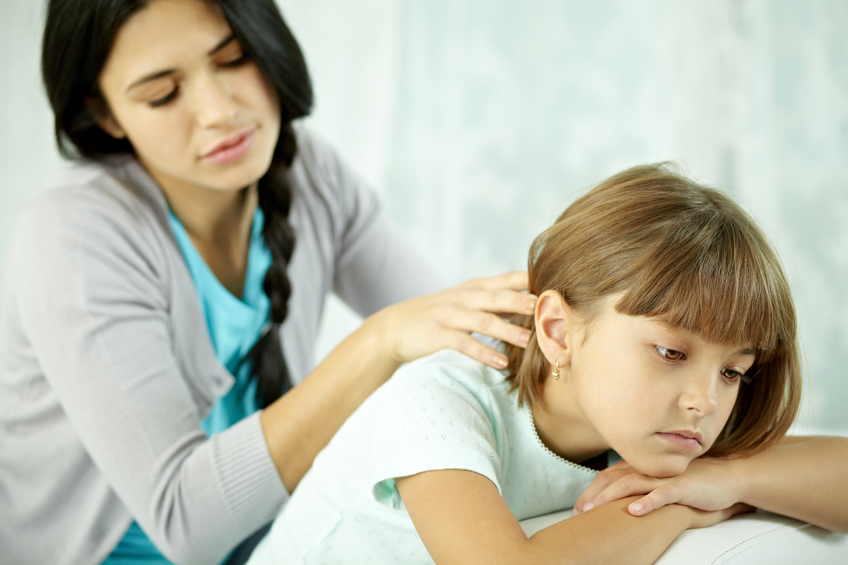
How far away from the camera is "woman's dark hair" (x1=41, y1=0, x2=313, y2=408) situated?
1.06 metres

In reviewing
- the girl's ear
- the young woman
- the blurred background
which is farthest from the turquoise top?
the blurred background

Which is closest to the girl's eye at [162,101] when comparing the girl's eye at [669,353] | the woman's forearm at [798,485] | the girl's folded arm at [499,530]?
the girl's folded arm at [499,530]

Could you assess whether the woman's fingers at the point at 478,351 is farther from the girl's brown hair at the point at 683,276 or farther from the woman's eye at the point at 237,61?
the woman's eye at the point at 237,61

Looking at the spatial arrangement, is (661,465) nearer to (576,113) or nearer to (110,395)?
(110,395)

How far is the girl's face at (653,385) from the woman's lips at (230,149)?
0.62 meters

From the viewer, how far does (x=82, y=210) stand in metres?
1.09

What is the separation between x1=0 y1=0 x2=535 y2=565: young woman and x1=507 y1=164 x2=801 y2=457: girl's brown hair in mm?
66

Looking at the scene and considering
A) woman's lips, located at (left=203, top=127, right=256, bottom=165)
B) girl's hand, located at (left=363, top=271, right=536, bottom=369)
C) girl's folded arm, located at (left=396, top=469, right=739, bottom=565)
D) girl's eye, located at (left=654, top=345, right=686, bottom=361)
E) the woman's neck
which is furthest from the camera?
the woman's neck

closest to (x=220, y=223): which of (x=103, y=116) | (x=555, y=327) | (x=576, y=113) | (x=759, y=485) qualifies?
(x=103, y=116)

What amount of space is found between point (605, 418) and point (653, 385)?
0.07m

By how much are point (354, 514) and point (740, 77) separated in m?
2.05

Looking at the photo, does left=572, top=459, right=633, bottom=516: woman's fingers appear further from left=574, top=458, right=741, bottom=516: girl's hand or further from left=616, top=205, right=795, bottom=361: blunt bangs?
left=616, top=205, right=795, bottom=361: blunt bangs

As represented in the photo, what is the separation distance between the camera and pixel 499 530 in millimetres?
678

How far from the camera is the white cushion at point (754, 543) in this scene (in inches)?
29.4
